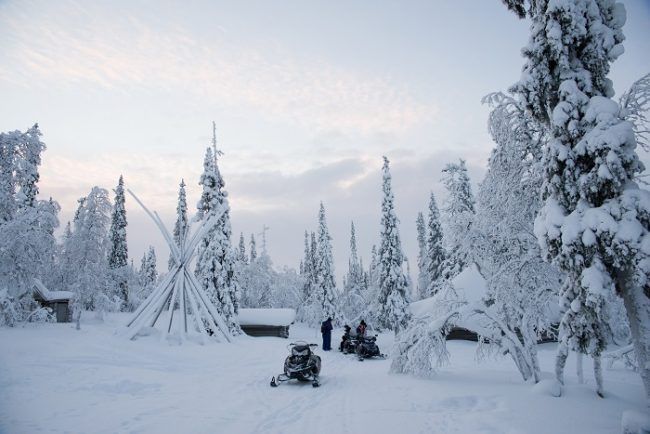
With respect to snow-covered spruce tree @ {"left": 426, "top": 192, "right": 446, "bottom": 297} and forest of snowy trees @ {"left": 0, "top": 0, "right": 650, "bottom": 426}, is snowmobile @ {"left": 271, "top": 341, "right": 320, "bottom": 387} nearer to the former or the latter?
forest of snowy trees @ {"left": 0, "top": 0, "right": 650, "bottom": 426}

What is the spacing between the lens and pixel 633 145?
6.12 meters

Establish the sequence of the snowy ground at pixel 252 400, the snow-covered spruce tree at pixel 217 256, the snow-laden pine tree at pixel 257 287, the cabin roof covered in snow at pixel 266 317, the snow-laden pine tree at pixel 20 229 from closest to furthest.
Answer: the snowy ground at pixel 252 400 → the snow-laden pine tree at pixel 20 229 → the snow-covered spruce tree at pixel 217 256 → the cabin roof covered in snow at pixel 266 317 → the snow-laden pine tree at pixel 257 287

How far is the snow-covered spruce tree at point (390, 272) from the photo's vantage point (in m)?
31.8

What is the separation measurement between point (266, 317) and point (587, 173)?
102 ft

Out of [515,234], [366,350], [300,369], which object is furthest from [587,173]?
[366,350]

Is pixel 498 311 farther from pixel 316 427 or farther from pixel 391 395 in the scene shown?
pixel 316 427

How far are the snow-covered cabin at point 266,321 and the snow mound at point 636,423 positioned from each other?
30.2 metres

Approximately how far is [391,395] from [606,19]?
898cm

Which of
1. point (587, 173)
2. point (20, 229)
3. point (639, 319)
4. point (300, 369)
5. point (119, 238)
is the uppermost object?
point (119, 238)

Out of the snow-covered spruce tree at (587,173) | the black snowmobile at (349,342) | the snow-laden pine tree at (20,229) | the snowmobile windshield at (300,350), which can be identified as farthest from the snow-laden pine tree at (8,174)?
the snow-covered spruce tree at (587,173)

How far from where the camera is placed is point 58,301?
30.6 m

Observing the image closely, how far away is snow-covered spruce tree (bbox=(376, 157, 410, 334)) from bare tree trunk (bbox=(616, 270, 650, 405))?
26096mm

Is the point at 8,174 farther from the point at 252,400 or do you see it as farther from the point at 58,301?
the point at 252,400

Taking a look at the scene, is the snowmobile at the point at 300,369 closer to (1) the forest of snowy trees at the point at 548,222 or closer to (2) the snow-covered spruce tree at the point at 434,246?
(1) the forest of snowy trees at the point at 548,222
